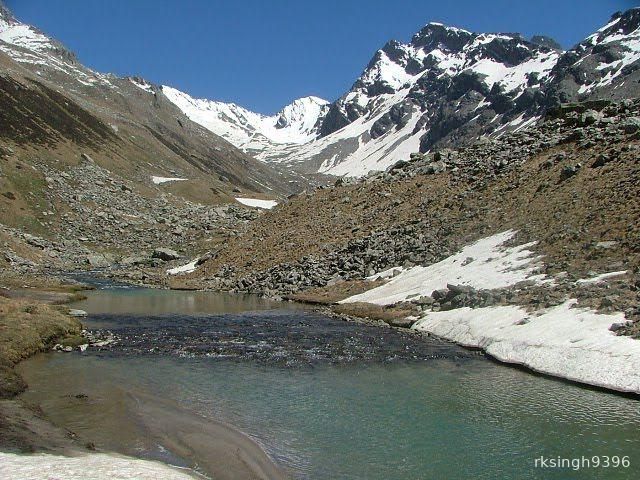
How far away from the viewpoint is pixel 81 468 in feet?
52.0

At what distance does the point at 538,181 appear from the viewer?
6275cm

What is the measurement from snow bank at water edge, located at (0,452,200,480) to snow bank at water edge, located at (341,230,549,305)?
1308 inches

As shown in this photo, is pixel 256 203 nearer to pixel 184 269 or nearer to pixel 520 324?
pixel 184 269

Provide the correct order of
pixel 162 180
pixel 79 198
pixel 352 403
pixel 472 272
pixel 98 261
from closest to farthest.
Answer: pixel 352 403 < pixel 472 272 < pixel 98 261 < pixel 79 198 < pixel 162 180

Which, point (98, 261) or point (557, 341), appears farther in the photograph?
point (98, 261)

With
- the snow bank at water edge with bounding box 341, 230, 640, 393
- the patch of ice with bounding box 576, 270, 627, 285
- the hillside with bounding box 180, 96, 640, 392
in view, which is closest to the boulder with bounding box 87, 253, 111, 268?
the hillside with bounding box 180, 96, 640, 392

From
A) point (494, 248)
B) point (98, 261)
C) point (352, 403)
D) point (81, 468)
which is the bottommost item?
point (81, 468)

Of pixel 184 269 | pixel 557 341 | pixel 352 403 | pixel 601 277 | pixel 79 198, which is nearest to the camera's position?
pixel 352 403

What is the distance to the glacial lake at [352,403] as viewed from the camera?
19.4m

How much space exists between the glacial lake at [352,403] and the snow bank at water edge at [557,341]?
1059mm

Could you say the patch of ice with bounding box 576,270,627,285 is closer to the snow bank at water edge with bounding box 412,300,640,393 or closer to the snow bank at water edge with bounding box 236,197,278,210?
the snow bank at water edge with bounding box 412,300,640,393

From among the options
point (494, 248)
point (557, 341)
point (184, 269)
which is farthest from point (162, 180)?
point (557, 341)

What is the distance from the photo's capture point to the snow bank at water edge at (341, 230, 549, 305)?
1801 inches

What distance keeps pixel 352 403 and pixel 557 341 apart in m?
13.2
